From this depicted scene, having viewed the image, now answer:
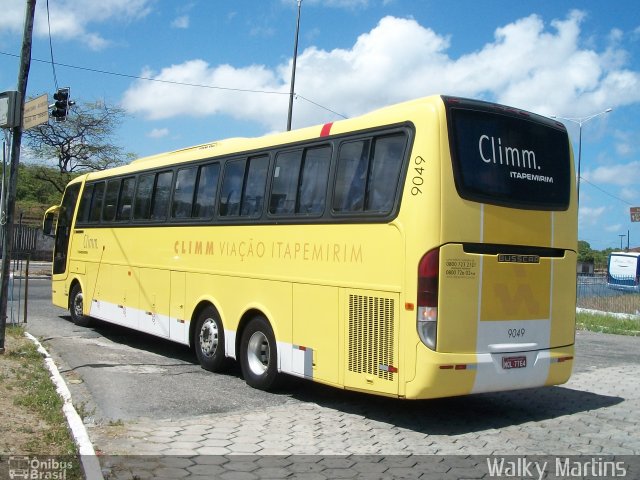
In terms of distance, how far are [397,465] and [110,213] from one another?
936 cm

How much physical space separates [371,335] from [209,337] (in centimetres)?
370

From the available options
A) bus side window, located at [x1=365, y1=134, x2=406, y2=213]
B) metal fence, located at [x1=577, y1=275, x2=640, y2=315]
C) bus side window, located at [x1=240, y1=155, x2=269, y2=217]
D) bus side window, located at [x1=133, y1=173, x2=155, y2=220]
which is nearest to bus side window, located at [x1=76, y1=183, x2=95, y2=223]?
bus side window, located at [x1=133, y1=173, x2=155, y2=220]

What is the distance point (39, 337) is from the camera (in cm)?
1241

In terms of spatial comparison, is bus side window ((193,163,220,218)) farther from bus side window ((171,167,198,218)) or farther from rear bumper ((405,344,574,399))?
rear bumper ((405,344,574,399))

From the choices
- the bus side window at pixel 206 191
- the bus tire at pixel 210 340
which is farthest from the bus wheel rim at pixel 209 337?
the bus side window at pixel 206 191

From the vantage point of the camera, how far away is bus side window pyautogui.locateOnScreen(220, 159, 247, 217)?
375 inches

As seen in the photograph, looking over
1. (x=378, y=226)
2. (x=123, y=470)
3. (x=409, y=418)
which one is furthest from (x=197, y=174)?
(x=123, y=470)

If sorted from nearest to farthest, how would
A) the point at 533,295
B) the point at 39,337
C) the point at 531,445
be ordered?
the point at 531,445
the point at 533,295
the point at 39,337

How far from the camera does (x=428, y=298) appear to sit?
21.6 feet

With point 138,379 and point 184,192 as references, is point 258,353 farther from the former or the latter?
point 184,192

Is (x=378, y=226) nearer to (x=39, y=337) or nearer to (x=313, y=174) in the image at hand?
(x=313, y=174)

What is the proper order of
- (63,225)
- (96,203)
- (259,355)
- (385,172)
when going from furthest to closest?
(63,225), (96,203), (259,355), (385,172)

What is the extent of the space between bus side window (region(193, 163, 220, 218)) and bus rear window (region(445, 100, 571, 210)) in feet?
14.1

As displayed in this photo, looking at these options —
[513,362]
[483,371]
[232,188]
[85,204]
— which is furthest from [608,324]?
[85,204]
